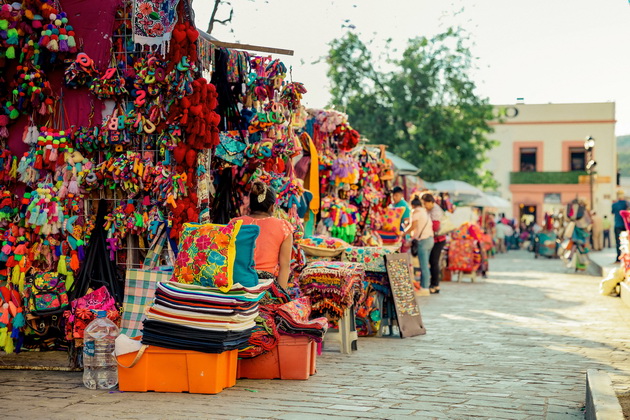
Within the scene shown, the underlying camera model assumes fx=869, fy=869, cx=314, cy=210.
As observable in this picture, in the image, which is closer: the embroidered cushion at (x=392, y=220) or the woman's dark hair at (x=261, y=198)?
the woman's dark hair at (x=261, y=198)

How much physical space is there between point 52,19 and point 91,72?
23.2 inches

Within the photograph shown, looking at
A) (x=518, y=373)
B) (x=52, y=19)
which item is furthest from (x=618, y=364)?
(x=52, y=19)

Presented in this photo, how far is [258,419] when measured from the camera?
18.6 ft

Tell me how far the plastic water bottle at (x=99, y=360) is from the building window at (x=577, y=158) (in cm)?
5140

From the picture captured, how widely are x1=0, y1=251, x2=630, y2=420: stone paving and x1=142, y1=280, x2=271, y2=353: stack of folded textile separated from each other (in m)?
0.40

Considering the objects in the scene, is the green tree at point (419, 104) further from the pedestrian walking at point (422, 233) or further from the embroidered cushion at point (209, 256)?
the embroidered cushion at point (209, 256)

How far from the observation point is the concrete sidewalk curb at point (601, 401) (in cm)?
509

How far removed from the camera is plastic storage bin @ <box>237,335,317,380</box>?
714 cm

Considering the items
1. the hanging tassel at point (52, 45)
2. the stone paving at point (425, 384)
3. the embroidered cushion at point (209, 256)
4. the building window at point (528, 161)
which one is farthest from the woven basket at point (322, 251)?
the building window at point (528, 161)

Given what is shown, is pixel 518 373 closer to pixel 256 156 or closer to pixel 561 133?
pixel 256 156

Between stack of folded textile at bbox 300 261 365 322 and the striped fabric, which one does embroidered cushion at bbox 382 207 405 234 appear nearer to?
stack of folded textile at bbox 300 261 365 322

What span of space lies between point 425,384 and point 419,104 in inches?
989

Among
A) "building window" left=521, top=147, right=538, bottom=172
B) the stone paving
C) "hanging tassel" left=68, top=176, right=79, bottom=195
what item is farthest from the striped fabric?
"building window" left=521, top=147, right=538, bottom=172

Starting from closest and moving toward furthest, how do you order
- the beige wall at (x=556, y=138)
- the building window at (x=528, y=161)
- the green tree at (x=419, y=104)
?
1. the green tree at (x=419, y=104)
2. the beige wall at (x=556, y=138)
3. the building window at (x=528, y=161)
